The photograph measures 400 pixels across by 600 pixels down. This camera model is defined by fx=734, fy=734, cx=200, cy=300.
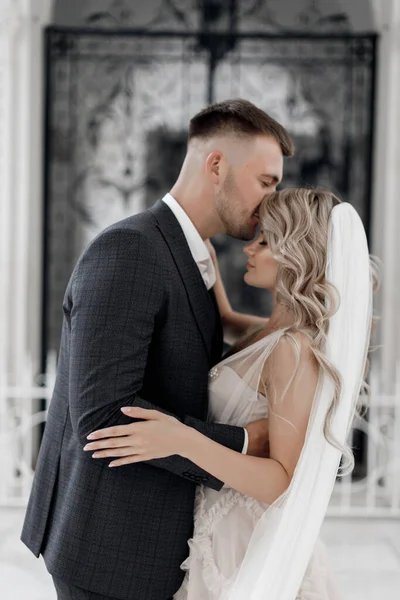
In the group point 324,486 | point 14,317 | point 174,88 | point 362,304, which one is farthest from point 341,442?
point 174,88

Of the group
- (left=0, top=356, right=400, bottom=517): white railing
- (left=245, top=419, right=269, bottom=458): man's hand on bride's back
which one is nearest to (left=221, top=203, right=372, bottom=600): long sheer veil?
(left=245, top=419, right=269, bottom=458): man's hand on bride's back

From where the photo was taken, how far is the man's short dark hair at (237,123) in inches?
85.4

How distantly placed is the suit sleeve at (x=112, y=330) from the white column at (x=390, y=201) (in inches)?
140

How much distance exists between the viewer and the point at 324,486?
1898mm

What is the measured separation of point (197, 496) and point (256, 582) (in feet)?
0.97

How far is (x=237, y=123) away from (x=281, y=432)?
0.92m

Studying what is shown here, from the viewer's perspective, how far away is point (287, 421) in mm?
1891

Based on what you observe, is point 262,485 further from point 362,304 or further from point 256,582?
point 362,304

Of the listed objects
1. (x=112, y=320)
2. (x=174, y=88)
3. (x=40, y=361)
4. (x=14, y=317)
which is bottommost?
(x=40, y=361)

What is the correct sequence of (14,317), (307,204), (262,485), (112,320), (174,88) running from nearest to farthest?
(112,320)
(262,485)
(307,204)
(14,317)
(174,88)

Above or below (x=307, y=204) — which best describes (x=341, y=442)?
below

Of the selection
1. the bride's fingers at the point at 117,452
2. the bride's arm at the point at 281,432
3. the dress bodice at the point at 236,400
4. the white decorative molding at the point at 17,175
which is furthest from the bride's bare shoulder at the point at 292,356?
the white decorative molding at the point at 17,175

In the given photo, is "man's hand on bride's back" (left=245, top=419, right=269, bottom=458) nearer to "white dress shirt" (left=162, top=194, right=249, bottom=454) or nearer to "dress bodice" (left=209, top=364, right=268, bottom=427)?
"dress bodice" (left=209, top=364, right=268, bottom=427)

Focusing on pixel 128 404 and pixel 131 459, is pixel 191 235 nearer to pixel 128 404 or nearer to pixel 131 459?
pixel 128 404
